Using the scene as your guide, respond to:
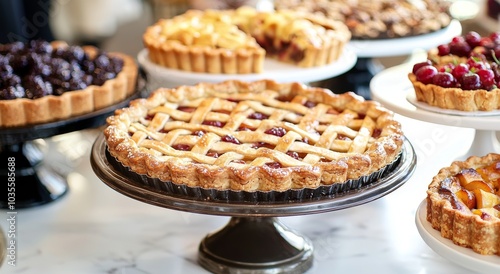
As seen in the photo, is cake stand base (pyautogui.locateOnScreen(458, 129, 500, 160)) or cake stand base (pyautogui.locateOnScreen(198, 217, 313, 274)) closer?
cake stand base (pyautogui.locateOnScreen(198, 217, 313, 274))

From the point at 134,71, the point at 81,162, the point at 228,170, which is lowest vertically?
the point at 81,162

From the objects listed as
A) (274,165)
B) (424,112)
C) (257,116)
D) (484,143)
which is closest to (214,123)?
(257,116)

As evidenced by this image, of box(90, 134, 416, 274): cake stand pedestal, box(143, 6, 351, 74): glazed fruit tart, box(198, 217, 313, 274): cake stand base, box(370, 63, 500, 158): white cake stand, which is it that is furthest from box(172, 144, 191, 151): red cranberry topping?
box(143, 6, 351, 74): glazed fruit tart

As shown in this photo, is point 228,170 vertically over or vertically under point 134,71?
over

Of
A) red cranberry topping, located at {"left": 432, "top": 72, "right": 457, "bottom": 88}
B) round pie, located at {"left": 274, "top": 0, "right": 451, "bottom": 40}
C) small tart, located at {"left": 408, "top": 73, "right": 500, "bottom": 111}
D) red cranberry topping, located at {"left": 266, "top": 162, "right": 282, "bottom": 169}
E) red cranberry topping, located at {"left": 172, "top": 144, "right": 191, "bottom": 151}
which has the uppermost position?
red cranberry topping, located at {"left": 432, "top": 72, "right": 457, "bottom": 88}

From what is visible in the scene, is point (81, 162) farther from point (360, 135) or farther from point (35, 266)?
point (360, 135)

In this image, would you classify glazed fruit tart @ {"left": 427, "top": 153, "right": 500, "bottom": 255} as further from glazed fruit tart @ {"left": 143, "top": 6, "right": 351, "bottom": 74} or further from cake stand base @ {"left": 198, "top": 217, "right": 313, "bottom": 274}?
glazed fruit tart @ {"left": 143, "top": 6, "right": 351, "bottom": 74}

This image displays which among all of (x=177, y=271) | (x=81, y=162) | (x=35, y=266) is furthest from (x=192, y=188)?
(x=81, y=162)

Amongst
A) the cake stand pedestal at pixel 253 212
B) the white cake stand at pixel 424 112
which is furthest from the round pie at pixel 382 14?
the cake stand pedestal at pixel 253 212
